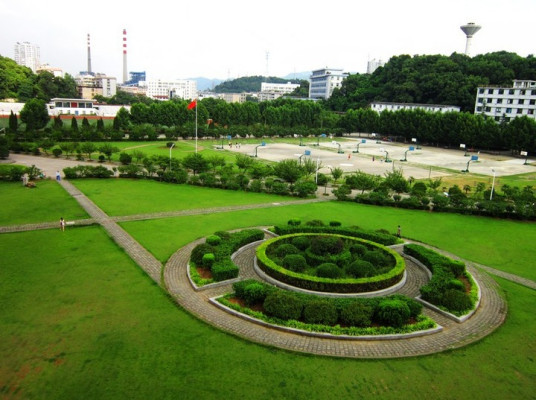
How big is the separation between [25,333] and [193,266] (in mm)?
7863

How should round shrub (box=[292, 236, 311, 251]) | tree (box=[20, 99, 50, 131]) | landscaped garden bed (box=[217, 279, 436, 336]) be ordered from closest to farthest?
landscaped garden bed (box=[217, 279, 436, 336]), round shrub (box=[292, 236, 311, 251]), tree (box=[20, 99, 50, 131])

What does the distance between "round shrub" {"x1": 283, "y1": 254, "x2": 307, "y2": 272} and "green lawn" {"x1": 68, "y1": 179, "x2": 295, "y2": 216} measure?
15.0 metres

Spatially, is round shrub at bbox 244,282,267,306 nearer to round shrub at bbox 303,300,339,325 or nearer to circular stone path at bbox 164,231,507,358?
circular stone path at bbox 164,231,507,358

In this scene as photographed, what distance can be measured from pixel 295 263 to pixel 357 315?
4.97 meters

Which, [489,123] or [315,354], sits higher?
[489,123]

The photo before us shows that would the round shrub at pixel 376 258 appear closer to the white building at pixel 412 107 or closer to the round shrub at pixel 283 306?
the round shrub at pixel 283 306

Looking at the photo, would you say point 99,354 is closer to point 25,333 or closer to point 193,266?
point 25,333

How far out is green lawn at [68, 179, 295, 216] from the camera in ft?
109

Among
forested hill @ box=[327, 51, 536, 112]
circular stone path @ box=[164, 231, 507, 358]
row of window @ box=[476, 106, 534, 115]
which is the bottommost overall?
circular stone path @ box=[164, 231, 507, 358]

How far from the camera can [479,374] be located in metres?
13.6

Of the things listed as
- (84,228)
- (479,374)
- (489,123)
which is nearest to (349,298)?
(479,374)

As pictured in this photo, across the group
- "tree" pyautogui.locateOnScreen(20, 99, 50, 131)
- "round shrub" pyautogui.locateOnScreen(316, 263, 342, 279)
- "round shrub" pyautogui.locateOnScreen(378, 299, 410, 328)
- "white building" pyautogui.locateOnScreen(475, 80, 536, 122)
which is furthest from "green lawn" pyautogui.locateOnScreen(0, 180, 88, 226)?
"white building" pyautogui.locateOnScreen(475, 80, 536, 122)

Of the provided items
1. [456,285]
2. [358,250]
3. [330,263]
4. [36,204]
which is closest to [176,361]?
[330,263]

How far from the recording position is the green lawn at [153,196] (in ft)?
109
